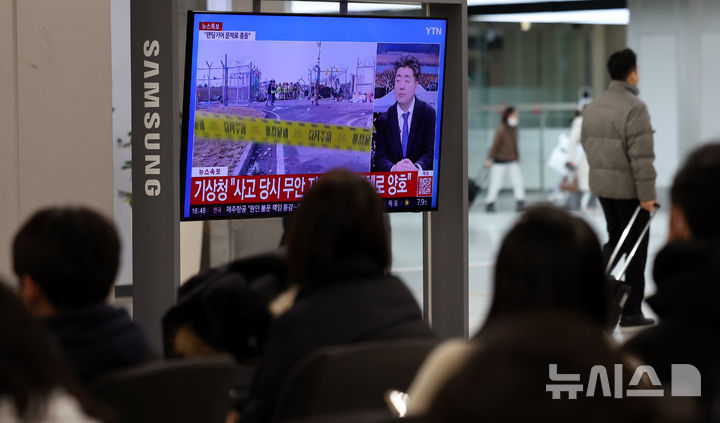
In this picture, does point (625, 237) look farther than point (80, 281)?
Yes

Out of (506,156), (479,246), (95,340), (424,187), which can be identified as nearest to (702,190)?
(95,340)

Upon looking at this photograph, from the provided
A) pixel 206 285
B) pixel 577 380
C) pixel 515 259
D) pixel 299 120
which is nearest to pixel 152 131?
pixel 299 120

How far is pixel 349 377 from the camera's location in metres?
2.18

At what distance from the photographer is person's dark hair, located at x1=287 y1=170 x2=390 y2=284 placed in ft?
8.09

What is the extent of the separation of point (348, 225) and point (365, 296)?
0.18 meters

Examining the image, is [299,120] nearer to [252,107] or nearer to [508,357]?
[252,107]

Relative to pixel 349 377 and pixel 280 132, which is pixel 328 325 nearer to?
pixel 349 377

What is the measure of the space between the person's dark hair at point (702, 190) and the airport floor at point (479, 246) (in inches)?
8.9

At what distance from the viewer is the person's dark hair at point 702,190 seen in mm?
2211

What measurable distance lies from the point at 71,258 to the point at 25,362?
74 centimetres

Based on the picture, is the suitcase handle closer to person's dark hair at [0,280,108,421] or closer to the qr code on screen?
the qr code on screen

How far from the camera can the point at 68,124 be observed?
4047 millimetres
